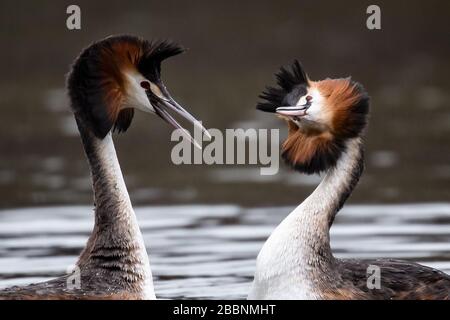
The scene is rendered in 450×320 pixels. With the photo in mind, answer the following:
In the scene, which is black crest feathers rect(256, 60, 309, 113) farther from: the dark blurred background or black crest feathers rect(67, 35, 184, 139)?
the dark blurred background

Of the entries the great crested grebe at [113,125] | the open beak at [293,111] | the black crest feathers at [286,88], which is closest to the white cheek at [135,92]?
the great crested grebe at [113,125]

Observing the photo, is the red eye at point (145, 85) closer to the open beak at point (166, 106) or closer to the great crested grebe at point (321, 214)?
the open beak at point (166, 106)

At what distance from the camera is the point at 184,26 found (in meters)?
29.1

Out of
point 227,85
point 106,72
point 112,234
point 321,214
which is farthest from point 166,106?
point 227,85

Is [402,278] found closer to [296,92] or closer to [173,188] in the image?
[296,92]

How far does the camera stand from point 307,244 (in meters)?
11.7

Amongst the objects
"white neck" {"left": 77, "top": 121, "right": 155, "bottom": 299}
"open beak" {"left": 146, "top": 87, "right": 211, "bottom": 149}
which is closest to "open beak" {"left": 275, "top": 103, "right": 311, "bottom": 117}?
"open beak" {"left": 146, "top": 87, "right": 211, "bottom": 149}

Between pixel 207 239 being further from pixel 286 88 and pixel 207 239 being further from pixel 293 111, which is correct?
pixel 293 111

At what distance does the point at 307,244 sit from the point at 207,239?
4064 millimetres

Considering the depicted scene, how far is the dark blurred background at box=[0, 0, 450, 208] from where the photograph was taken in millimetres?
18984

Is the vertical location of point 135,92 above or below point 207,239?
Result: above

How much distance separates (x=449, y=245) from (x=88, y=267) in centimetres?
490

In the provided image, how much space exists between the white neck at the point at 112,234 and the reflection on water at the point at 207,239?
4.77 feet
